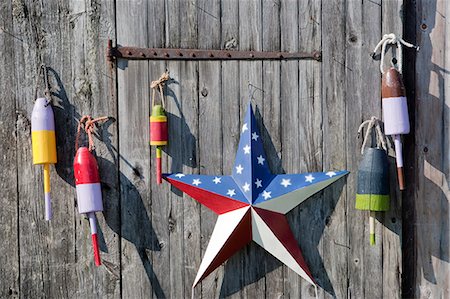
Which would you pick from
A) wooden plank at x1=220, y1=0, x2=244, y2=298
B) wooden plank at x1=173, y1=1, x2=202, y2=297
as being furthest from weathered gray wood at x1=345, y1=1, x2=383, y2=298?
wooden plank at x1=173, y1=1, x2=202, y2=297

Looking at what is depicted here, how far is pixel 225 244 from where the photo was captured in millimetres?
3256

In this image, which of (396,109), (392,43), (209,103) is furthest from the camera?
(209,103)

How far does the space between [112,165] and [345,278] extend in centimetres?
144

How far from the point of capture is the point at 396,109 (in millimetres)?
3123

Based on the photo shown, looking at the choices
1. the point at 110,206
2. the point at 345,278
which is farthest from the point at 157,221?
the point at 345,278

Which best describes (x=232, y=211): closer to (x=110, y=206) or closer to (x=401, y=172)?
(x=110, y=206)

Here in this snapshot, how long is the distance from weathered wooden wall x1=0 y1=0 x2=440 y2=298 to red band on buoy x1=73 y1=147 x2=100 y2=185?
0.15 meters

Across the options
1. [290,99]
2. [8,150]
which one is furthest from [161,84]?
[8,150]

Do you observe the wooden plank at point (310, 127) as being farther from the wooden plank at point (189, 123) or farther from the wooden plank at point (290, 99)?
the wooden plank at point (189, 123)

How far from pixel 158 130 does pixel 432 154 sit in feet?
5.00

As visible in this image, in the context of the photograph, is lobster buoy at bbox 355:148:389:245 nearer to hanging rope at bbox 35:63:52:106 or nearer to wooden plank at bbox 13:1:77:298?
wooden plank at bbox 13:1:77:298

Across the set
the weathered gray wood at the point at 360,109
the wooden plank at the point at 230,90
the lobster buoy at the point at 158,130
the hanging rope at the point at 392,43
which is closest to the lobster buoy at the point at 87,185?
the lobster buoy at the point at 158,130

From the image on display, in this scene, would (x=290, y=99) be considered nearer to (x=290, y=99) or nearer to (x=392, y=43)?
(x=290, y=99)

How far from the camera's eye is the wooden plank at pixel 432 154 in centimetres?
332
